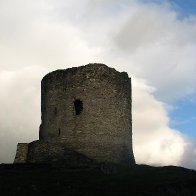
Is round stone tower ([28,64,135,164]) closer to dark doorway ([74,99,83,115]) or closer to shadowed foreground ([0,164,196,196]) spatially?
dark doorway ([74,99,83,115])

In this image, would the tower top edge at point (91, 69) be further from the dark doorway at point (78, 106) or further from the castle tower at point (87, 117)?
the dark doorway at point (78, 106)

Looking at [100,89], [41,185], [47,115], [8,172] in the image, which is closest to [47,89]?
[47,115]

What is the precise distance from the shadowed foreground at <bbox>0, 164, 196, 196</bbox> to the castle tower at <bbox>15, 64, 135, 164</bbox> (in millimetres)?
3491

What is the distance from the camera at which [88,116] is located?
34406 millimetres

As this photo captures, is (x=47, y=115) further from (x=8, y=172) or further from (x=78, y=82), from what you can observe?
(x=8, y=172)

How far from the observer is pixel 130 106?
36.9m

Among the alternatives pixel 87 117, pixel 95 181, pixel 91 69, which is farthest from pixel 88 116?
pixel 95 181

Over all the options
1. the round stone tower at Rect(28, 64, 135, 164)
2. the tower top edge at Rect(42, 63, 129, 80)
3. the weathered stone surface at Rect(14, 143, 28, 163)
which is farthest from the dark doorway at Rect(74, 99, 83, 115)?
the weathered stone surface at Rect(14, 143, 28, 163)

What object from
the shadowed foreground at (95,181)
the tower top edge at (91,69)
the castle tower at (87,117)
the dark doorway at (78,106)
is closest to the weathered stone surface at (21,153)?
the castle tower at (87,117)

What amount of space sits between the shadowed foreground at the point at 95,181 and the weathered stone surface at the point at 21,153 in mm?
5005

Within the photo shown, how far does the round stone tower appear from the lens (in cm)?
3409

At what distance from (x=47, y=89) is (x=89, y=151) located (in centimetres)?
575

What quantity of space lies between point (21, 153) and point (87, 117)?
17.5 ft

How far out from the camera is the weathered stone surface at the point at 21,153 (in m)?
35.2
